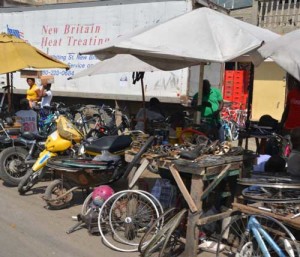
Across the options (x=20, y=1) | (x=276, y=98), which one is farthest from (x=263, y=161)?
(x=20, y=1)

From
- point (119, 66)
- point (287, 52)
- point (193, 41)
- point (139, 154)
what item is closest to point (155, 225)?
point (139, 154)

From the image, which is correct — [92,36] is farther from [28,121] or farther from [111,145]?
[111,145]

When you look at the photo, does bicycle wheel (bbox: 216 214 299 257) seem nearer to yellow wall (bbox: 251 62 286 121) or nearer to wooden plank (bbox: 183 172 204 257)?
wooden plank (bbox: 183 172 204 257)

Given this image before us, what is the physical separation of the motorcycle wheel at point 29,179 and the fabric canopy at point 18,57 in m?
2.18

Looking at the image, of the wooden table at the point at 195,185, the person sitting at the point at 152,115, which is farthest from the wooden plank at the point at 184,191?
the person sitting at the point at 152,115

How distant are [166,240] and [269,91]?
12.7 metres

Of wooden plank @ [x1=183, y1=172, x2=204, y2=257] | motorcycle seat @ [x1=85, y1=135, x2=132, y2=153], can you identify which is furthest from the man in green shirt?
wooden plank @ [x1=183, y1=172, x2=204, y2=257]

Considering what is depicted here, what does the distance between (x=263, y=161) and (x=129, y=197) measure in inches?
73.4

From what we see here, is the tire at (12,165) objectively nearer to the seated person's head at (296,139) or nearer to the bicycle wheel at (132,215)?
the bicycle wheel at (132,215)

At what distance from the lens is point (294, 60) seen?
3.81 metres

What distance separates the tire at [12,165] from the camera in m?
7.05

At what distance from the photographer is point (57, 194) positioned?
19.8ft

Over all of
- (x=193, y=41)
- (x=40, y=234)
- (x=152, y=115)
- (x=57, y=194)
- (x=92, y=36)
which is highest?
(x=92, y=36)

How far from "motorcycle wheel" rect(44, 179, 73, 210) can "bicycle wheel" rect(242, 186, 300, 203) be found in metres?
2.65
